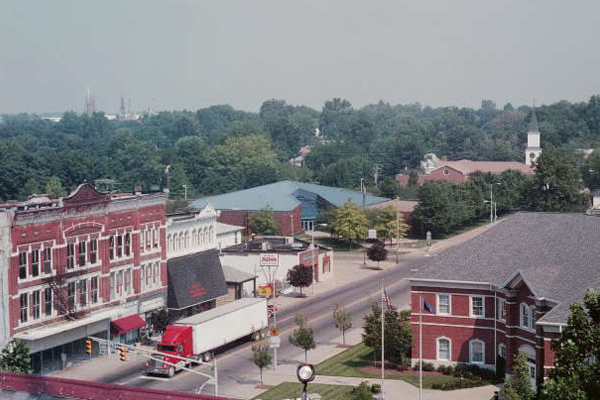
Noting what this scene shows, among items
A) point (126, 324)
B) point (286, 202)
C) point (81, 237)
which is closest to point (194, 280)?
point (126, 324)

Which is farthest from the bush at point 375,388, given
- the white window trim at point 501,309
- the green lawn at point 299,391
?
the white window trim at point 501,309

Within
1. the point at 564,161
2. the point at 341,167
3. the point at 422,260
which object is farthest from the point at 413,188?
the point at 422,260

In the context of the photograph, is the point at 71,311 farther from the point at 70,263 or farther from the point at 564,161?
the point at 564,161

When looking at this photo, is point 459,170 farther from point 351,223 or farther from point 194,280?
point 194,280

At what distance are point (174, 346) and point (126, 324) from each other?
825cm

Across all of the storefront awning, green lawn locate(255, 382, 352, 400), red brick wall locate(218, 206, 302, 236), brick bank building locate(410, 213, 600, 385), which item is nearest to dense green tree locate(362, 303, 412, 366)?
brick bank building locate(410, 213, 600, 385)

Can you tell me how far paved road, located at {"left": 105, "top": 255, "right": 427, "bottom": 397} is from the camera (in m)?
57.5

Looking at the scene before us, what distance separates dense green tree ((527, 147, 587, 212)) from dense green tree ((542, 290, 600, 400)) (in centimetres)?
10251

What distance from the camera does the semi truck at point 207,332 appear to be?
5803 centimetres

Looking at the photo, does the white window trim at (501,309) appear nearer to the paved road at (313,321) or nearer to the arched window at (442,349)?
the arched window at (442,349)

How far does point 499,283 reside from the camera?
5691 cm

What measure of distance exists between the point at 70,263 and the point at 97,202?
14.9 feet

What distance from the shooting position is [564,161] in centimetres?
13112

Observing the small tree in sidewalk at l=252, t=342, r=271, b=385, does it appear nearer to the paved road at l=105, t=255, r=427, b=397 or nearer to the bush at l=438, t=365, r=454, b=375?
the paved road at l=105, t=255, r=427, b=397
